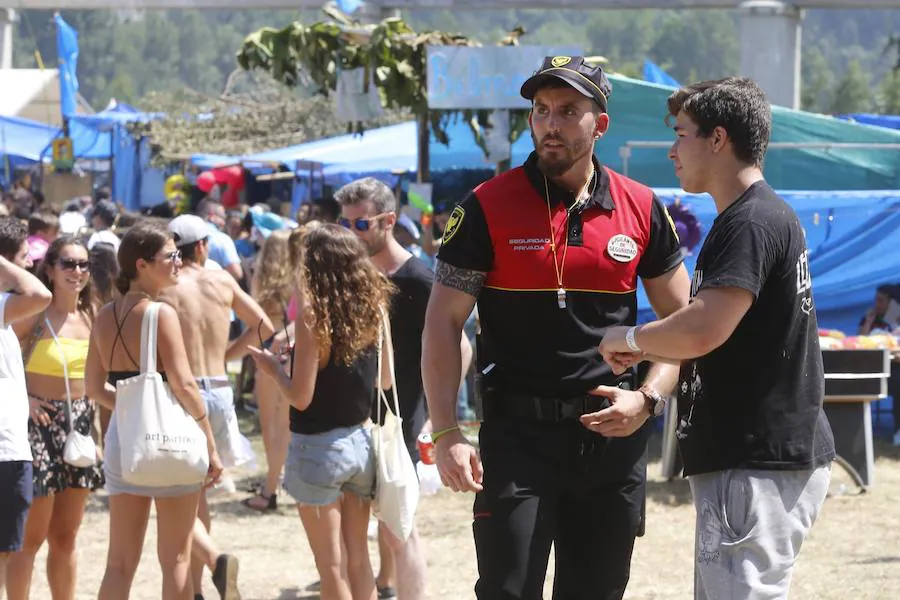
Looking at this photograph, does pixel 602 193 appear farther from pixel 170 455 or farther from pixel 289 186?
pixel 289 186

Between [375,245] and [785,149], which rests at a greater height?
[785,149]

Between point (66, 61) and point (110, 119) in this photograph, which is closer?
point (66, 61)

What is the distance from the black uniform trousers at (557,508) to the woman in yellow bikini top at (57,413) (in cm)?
251

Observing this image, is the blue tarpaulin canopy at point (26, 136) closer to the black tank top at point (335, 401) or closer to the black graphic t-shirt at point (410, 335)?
the black graphic t-shirt at point (410, 335)

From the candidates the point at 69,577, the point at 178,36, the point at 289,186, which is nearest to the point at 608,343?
the point at 69,577

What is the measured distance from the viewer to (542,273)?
3674 millimetres

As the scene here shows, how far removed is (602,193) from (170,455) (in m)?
2.09

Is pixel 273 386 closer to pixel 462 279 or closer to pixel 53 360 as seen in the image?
pixel 53 360

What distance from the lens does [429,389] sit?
3719 mm

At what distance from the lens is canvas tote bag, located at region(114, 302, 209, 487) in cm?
496

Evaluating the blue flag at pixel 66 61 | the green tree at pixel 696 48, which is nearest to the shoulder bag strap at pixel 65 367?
the blue flag at pixel 66 61

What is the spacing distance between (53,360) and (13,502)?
2.83 feet

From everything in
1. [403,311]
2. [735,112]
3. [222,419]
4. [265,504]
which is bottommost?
[265,504]

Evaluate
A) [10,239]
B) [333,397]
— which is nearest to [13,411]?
[10,239]
